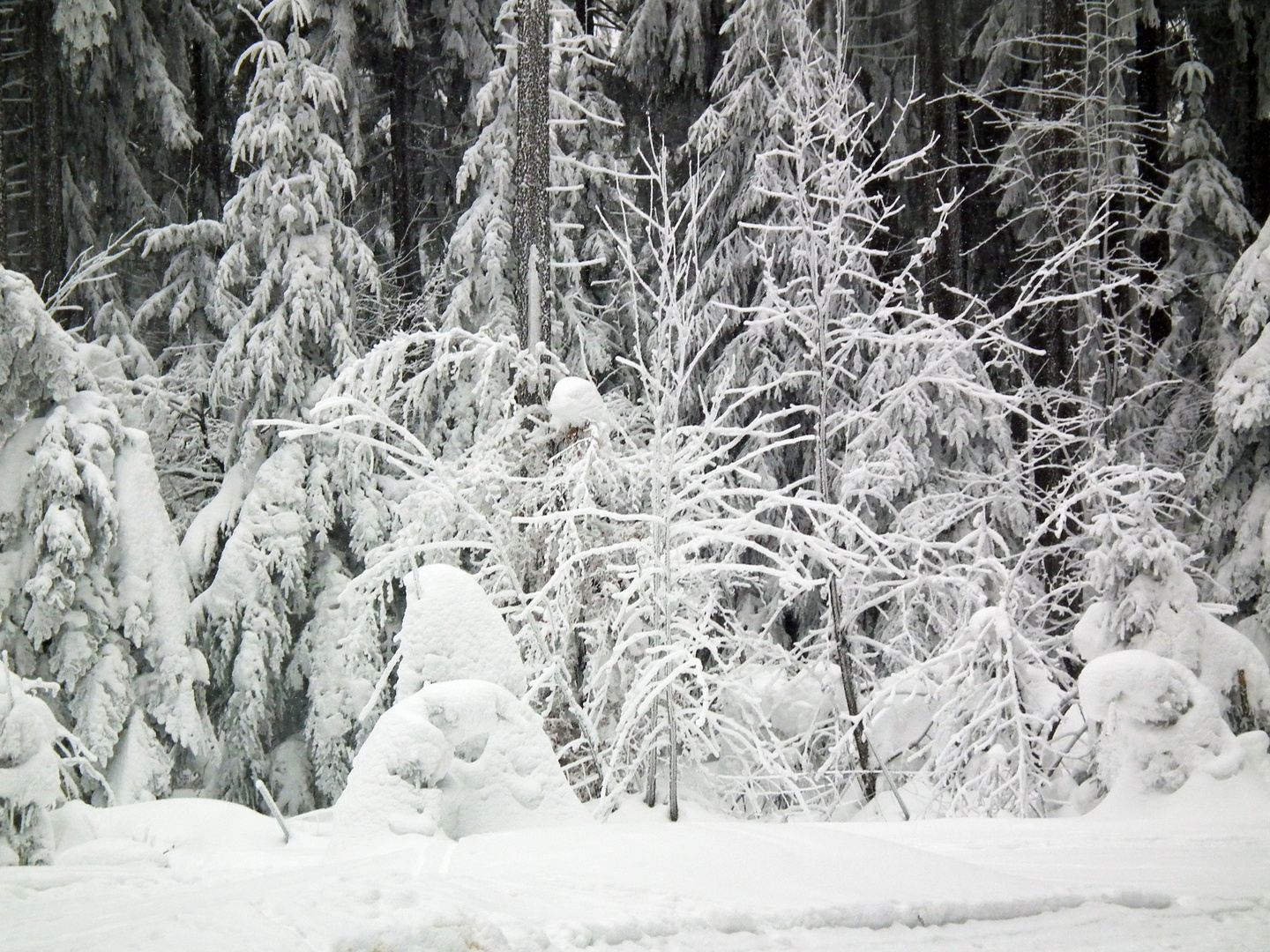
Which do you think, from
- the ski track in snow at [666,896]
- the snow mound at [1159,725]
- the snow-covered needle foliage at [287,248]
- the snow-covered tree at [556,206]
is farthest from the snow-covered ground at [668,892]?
the snow-covered tree at [556,206]

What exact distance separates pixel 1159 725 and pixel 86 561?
9.01m

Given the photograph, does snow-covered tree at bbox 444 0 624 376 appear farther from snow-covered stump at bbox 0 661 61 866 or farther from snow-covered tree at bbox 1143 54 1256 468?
snow-covered stump at bbox 0 661 61 866

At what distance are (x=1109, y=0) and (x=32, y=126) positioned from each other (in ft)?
42.8

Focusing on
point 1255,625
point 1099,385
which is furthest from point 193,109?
point 1255,625

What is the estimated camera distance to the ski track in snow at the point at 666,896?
10.6ft

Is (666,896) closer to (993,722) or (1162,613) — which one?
(993,722)

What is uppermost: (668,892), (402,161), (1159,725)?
(402,161)

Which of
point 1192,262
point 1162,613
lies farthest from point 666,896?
point 1192,262

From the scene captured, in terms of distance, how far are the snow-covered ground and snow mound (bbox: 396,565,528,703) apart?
111 cm

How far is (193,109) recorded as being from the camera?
1527 cm

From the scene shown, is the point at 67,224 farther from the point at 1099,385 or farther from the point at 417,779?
the point at 1099,385

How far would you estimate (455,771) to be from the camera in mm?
5340

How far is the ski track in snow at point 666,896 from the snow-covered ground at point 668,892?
1cm

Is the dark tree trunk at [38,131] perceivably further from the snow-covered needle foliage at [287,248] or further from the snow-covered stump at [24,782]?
the snow-covered stump at [24,782]
